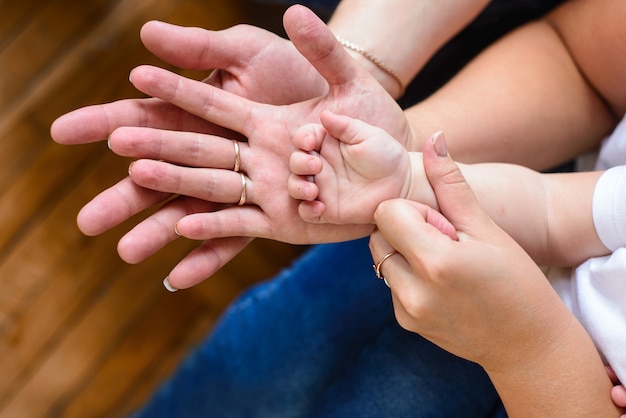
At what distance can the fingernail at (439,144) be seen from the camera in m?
0.58

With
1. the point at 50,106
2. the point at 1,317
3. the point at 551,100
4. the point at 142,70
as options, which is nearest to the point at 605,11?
the point at 551,100

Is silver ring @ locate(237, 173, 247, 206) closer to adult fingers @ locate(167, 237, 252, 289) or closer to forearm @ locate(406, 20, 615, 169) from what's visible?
adult fingers @ locate(167, 237, 252, 289)

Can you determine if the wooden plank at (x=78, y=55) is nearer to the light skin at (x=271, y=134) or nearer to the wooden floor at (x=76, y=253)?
the wooden floor at (x=76, y=253)

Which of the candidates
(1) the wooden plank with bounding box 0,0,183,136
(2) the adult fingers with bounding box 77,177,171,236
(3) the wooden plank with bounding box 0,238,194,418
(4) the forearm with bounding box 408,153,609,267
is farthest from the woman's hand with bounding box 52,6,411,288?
(3) the wooden plank with bounding box 0,238,194,418

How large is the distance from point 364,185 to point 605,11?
323 mm

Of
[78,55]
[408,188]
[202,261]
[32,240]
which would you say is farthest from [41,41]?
[408,188]

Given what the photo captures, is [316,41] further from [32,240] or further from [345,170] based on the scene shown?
[32,240]

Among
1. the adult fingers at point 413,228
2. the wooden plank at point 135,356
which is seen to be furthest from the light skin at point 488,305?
A: the wooden plank at point 135,356

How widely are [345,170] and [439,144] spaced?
91 millimetres

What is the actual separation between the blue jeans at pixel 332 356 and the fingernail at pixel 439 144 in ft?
0.78

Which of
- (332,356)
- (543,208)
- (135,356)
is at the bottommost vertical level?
(135,356)

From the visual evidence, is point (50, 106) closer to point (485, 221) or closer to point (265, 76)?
point (265, 76)

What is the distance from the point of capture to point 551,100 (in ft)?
2.51

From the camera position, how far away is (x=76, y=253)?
3.80 feet
